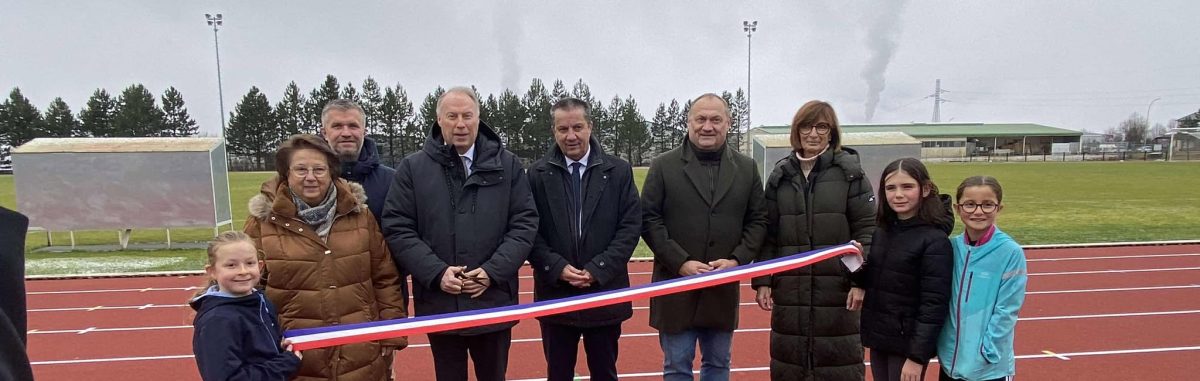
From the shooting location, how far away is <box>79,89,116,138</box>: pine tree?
55.8 m

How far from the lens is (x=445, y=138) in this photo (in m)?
2.86

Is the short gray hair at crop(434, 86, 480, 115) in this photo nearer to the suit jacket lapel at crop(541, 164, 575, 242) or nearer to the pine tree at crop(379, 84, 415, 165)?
the suit jacket lapel at crop(541, 164, 575, 242)

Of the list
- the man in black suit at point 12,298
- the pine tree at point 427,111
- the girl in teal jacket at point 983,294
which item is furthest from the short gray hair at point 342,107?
the pine tree at point 427,111

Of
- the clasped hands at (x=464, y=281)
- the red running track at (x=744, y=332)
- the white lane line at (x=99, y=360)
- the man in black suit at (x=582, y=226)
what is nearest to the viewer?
the clasped hands at (x=464, y=281)

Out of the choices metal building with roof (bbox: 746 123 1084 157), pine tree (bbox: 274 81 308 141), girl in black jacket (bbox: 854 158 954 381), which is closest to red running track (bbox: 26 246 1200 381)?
girl in black jacket (bbox: 854 158 954 381)

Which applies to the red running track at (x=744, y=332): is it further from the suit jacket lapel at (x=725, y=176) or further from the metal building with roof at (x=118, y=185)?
the metal building with roof at (x=118, y=185)

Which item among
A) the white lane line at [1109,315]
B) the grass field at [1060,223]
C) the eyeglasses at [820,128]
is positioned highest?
the eyeglasses at [820,128]

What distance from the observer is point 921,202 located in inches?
107

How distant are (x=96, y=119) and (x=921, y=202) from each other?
2867 inches

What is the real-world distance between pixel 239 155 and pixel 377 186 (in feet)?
214

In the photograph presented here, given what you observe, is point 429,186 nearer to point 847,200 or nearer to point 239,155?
point 847,200

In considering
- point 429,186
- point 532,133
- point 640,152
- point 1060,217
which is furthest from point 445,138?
point 640,152

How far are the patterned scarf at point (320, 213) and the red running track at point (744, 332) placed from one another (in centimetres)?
236

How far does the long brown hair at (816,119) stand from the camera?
304 cm
